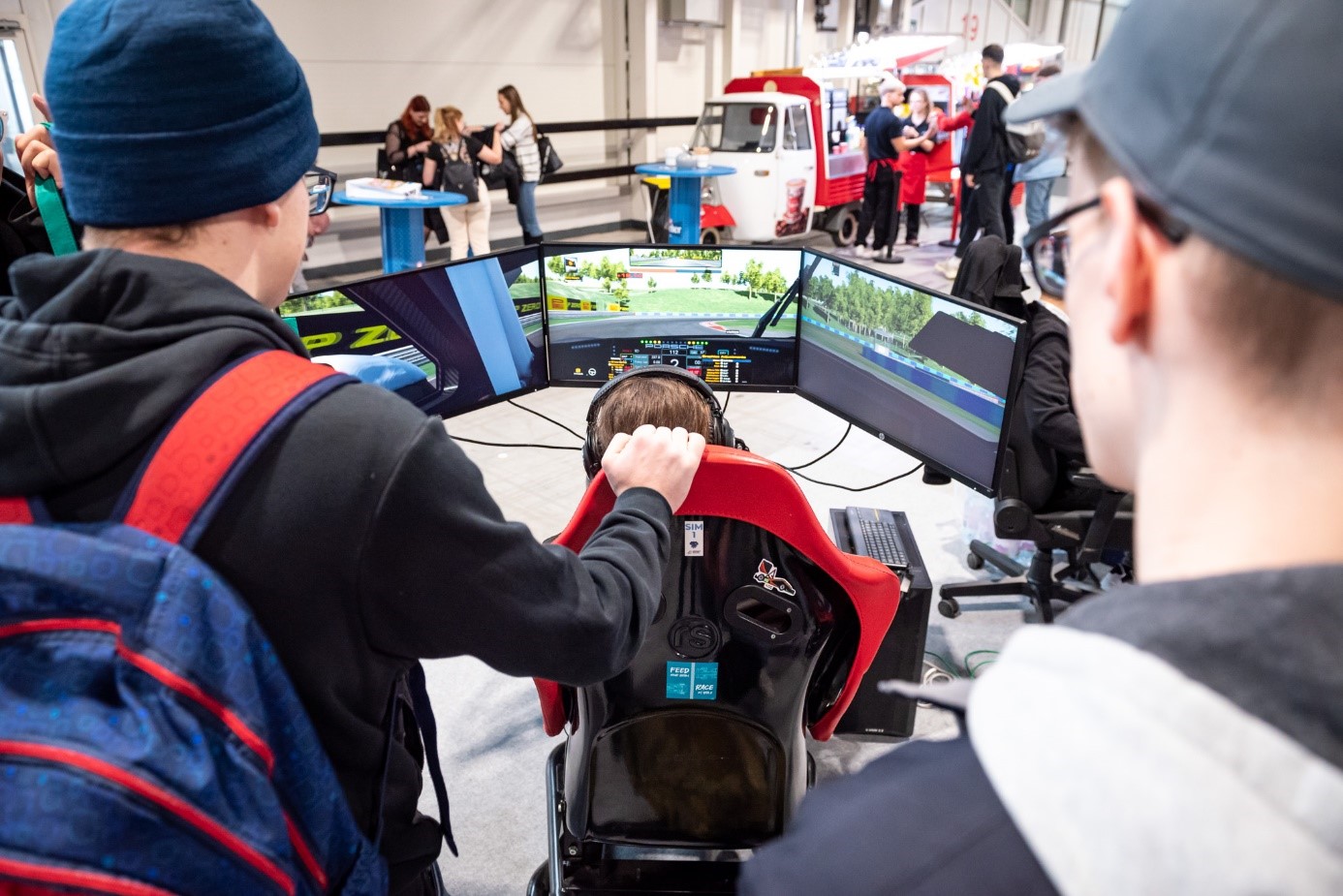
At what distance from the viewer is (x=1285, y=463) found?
0.47 meters

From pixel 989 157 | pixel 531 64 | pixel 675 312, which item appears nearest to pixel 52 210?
pixel 675 312

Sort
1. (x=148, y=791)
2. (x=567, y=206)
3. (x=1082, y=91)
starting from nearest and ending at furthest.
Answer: (x=1082, y=91) < (x=148, y=791) < (x=567, y=206)

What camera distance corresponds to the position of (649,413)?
1565mm

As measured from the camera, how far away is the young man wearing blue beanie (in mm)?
760

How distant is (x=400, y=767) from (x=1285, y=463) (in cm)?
94

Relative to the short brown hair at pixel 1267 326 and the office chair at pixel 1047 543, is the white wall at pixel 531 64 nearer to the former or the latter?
the office chair at pixel 1047 543

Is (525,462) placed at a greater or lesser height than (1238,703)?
lesser

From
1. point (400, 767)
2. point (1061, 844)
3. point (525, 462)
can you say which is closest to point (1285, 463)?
point (1061, 844)

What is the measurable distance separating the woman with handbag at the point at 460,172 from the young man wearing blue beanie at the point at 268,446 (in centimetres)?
571

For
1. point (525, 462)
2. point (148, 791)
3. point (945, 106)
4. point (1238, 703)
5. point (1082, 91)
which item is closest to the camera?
point (1238, 703)

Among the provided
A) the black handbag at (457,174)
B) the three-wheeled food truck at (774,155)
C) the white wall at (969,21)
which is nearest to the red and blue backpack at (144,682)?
the black handbag at (457,174)

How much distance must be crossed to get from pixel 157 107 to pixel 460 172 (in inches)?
250

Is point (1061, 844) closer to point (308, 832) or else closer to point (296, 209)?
point (308, 832)

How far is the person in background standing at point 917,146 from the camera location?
341 inches
